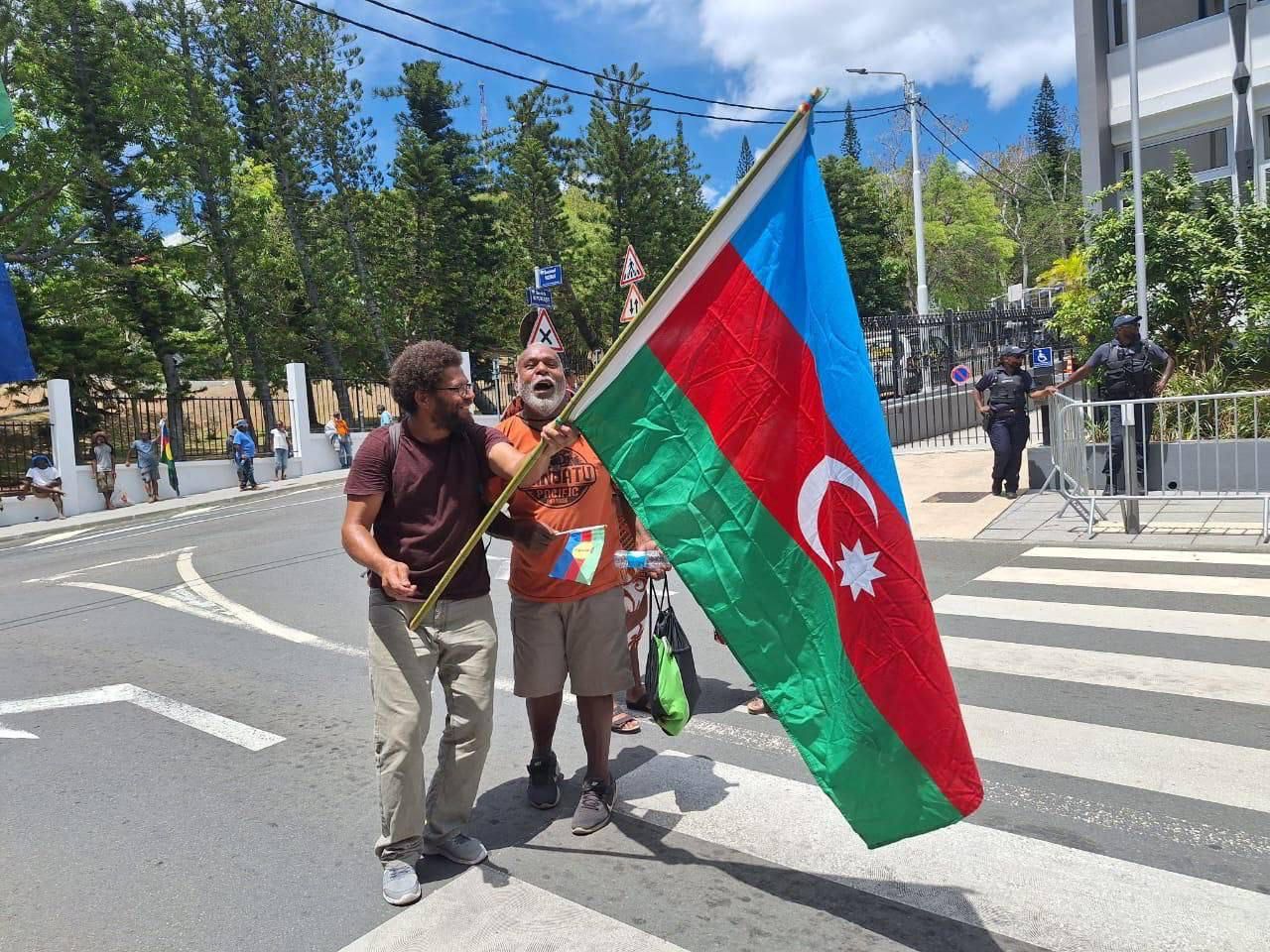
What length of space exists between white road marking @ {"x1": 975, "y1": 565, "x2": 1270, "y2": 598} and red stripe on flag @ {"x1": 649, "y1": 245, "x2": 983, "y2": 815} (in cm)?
510

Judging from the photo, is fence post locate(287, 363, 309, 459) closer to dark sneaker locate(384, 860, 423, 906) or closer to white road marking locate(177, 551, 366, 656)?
white road marking locate(177, 551, 366, 656)

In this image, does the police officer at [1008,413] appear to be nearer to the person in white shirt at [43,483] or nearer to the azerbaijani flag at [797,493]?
the azerbaijani flag at [797,493]

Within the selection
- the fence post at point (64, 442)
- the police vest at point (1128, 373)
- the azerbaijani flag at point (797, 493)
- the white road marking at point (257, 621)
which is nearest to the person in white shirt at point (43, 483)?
the fence post at point (64, 442)

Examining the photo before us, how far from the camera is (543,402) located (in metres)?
3.78

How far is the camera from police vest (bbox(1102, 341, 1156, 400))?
1037cm

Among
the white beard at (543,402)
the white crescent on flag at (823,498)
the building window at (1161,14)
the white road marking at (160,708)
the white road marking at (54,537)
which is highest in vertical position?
the building window at (1161,14)

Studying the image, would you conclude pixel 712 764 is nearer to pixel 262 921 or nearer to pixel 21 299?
pixel 262 921

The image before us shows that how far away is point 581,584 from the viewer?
3846 mm

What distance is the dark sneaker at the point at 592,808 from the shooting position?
3.81 metres

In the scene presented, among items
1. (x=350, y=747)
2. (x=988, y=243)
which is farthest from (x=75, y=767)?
(x=988, y=243)

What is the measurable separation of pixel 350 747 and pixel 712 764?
1818mm

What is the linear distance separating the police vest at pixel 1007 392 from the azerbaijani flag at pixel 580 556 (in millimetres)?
9345

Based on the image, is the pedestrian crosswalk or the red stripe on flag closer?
the red stripe on flag

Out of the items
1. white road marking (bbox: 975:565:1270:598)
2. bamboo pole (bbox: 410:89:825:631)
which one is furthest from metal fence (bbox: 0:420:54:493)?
bamboo pole (bbox: 410:89:825:631)
